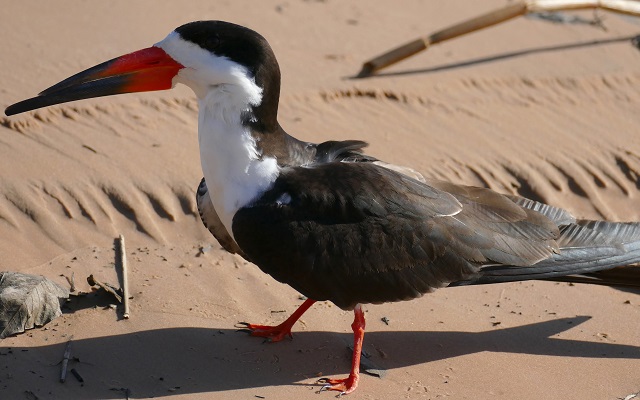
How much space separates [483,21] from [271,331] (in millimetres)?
4748

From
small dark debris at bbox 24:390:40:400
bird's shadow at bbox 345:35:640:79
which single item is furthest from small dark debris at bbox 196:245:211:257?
bird's shadow at bbox 345:35:640:79

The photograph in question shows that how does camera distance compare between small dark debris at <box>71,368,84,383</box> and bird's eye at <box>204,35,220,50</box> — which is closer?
bird's eye at <box>204,35,220,50</box>

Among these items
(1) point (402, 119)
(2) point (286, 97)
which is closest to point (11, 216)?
(2) point (286, 97)

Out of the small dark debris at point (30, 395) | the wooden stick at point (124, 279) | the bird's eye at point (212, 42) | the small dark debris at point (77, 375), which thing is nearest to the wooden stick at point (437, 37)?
the wooden stick at point (124, 279)

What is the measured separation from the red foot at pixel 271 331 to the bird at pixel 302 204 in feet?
1.72

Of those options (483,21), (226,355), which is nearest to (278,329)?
(226,355)

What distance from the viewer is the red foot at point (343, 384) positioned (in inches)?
217

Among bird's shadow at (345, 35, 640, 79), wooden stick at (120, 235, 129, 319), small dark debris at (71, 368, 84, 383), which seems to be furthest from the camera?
bird's shadow at (345, 35, 640, 79)

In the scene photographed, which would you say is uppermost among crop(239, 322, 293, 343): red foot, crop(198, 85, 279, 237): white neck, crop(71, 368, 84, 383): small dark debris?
crop(198, 85, 279, 237): white neck

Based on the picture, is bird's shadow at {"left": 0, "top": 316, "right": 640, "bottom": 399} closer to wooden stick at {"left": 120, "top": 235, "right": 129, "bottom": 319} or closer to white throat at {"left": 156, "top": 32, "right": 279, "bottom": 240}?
wooden stick at {"left": 120, "top": 235, "right": 129, "bottom": 319}

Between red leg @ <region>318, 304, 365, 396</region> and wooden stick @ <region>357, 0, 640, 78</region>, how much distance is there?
157 inches

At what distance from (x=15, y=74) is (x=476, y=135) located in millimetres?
4001

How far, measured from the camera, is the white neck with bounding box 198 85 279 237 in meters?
5.28

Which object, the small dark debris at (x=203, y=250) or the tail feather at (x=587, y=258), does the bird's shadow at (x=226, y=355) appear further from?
the small dark debris at (x=203, y=250)
